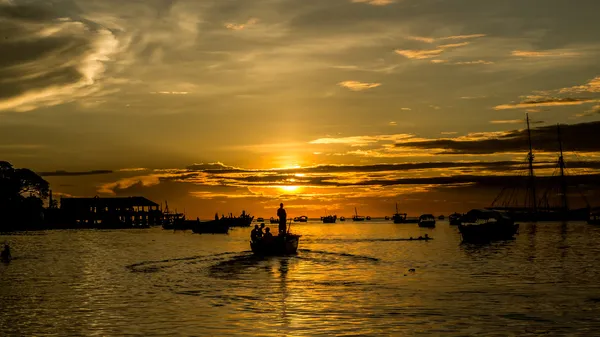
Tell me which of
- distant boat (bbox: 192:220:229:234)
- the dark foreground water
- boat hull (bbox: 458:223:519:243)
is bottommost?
the dark foreground water

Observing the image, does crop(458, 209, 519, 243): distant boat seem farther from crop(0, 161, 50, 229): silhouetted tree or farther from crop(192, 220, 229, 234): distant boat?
crop(0, 161, 50, 229): silhouetted tree

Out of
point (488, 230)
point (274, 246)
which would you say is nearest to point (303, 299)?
point (274, 246)

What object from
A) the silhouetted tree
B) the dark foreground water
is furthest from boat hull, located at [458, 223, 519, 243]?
the silhouetted tree

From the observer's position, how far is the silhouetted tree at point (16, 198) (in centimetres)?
18012

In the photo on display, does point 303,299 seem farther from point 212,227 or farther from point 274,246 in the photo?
point 212,227

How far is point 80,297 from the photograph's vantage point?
35469 mm

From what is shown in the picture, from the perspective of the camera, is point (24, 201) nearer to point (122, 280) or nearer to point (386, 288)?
point (122, 280)

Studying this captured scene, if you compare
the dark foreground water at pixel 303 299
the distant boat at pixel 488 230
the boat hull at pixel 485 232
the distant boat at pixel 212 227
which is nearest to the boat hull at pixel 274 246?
the dark foreground water at pixel 303 299

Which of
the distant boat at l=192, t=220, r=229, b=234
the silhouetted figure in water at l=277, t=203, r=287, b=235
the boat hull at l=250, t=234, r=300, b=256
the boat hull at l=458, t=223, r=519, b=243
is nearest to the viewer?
the silhouetted figure in water at l=277, t=203, r=287, b=235

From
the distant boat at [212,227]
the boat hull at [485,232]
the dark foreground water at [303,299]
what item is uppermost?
the distant boat at [212,227]

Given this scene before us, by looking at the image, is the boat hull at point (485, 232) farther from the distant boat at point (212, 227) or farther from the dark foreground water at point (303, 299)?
the distant boat at point (212, 227)

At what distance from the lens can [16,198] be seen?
189125 millimetres

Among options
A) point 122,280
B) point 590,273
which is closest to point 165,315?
point 122,280

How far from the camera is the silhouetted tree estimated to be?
591 feet
